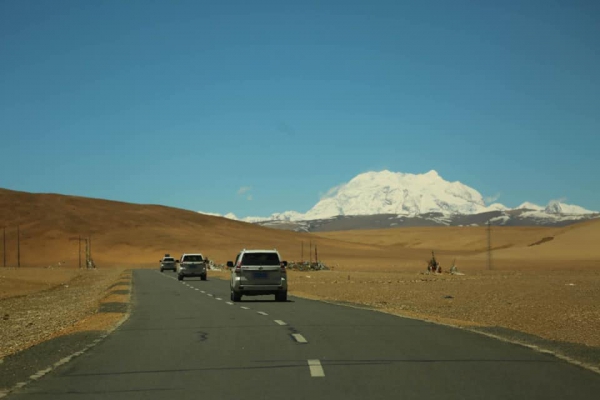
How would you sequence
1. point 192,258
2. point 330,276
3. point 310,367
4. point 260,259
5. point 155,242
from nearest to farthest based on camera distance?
point 310,367 → point 260,259 → point 192,258 → point 330,276 → point 155,242

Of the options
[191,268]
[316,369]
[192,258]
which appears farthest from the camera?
[192,258]

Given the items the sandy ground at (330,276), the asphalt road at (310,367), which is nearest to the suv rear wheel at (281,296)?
the sandy ground at (330,276)

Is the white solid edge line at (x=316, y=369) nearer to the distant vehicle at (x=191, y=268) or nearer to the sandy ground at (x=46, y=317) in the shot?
the sandy ground at (x=46, y=317)

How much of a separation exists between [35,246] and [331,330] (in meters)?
148

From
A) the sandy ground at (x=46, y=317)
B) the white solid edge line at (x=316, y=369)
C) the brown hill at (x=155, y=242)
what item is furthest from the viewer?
the brown hill at (x=155, y=242)

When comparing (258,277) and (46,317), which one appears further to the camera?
(258,277)

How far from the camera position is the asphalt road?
10.6m

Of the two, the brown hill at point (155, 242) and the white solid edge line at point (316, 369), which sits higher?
the brown hill at point (155, 242)

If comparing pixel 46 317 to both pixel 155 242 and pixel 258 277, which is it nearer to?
pixel 258 277

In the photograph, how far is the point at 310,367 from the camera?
41.6 ft

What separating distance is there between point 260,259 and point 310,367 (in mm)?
20804

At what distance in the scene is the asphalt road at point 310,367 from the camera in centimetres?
1057

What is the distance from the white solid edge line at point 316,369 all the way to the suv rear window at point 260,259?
19.8 meters

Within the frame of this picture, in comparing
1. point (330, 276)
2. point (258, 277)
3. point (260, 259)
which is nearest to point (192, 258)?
point (330, 276)
